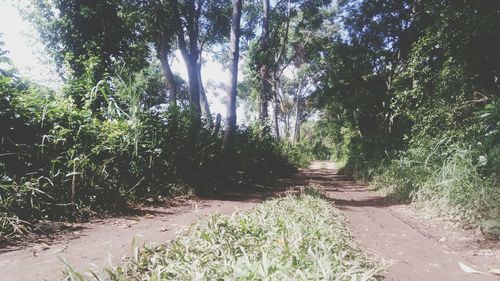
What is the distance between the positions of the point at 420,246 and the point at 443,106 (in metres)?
4.40

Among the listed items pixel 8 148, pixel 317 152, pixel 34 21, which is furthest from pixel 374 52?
pixel 317 152

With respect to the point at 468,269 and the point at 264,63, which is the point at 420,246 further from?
the point at 264,63

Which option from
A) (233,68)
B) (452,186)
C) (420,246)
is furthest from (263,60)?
(420,246)

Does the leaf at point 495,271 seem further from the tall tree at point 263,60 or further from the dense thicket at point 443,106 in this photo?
the tall tree at point 263,60

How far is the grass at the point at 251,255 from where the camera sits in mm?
2404

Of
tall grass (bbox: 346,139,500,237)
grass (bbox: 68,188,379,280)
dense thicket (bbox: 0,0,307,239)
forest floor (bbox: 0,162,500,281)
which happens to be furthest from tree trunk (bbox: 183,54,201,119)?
grass (bbox: 68,188,379,280)

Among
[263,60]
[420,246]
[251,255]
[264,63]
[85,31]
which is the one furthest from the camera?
[264,63]

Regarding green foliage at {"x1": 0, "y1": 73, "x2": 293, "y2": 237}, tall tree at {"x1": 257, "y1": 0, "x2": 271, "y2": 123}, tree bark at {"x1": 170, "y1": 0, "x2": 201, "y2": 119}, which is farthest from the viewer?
tall tree at {"x1": 257, "y1": 0, "x2": 271, "y2": 123}

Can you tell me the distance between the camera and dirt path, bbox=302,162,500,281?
3248 mm

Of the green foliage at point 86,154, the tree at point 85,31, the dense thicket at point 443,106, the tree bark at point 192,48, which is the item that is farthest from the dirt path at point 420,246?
the tree bark at point 192,48

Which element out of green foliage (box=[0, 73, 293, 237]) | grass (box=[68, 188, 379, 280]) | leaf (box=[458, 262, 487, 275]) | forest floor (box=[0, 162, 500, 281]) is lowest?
leaf (box=[458, 262, 487, 275])

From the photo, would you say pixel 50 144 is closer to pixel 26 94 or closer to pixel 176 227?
pixel 26 94

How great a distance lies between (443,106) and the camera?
7.39m

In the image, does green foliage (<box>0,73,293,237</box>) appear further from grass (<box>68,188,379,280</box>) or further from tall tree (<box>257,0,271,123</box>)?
tall tree (<box>257,0,271,123</box>)
